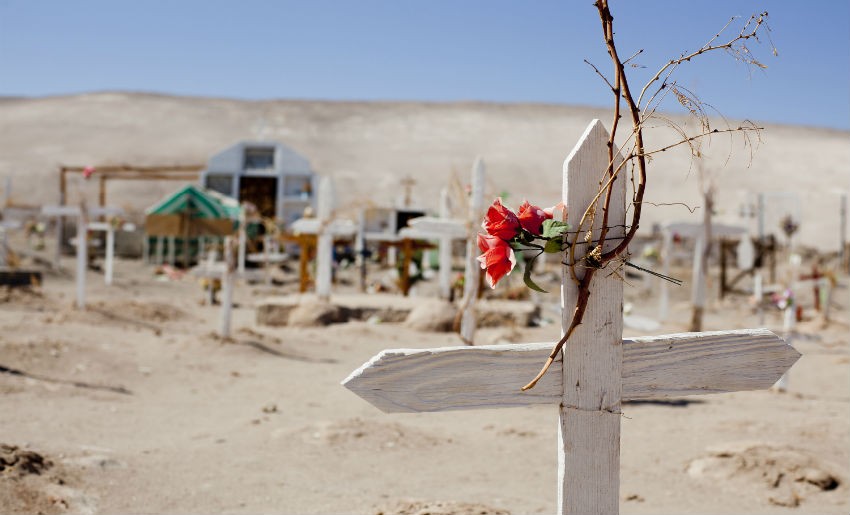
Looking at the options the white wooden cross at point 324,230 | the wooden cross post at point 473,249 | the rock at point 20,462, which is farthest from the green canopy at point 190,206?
the rock at point 20,462

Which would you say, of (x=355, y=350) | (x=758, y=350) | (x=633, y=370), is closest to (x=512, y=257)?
(x=633, y=370)

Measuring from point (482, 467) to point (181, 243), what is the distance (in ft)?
76.7

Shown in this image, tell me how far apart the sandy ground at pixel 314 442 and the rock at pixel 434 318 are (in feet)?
6.75

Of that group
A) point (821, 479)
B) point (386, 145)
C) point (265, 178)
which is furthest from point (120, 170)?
point (386, 145)

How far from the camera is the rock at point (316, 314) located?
13.1 meters

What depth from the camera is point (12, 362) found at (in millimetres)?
8430

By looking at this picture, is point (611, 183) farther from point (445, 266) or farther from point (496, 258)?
point (445, 266)

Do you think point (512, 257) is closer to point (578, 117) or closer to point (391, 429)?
point (391, 429)

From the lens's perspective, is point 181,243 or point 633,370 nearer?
point 633,370

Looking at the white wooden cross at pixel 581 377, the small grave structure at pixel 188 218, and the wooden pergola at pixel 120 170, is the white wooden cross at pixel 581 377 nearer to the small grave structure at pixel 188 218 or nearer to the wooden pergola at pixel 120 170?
the small grave structure at pixel 188 218

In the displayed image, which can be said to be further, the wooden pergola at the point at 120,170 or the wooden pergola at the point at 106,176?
the wooden pergola at the point at 120,170

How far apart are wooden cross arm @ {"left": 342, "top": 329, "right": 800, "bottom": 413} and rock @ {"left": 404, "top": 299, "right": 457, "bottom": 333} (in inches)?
403

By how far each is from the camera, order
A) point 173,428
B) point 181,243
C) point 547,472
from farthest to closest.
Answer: point 181,243 < point 173,428 < point 547,472

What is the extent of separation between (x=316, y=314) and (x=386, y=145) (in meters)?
63.1
